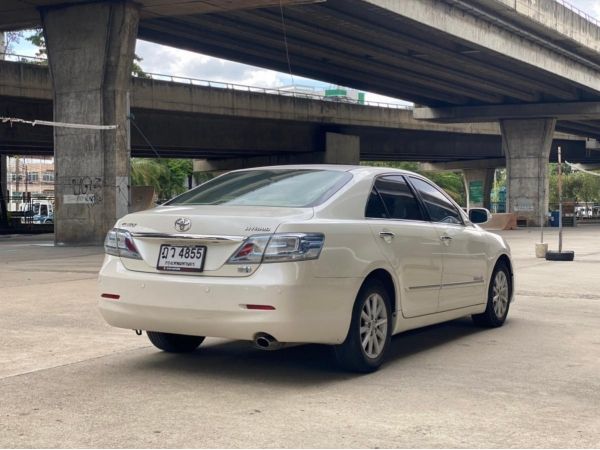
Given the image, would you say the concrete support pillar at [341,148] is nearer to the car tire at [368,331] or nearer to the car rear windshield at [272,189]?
the car rear windshield at [272,189]

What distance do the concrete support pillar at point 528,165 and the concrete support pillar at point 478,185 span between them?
29.4m

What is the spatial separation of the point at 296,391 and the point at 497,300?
3538 mm

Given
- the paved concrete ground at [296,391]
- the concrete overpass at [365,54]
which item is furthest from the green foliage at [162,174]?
the paved concrete ground at [296,391]

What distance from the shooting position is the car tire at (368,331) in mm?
5766

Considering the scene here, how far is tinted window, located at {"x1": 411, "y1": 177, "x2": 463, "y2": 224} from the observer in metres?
7.27

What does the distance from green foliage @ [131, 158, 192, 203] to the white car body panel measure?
59.1 m

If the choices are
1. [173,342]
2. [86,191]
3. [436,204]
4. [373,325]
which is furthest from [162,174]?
[373,325]

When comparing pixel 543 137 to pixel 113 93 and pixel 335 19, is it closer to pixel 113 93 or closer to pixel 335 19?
pixel 335 19

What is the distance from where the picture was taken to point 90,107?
24.8 m

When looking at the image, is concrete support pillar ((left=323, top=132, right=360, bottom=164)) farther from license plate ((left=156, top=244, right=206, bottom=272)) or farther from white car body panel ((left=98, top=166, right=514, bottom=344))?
license plate ((left=156, top=244, right=206, bottom=272))

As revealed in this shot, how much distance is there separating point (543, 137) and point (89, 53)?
104 ft

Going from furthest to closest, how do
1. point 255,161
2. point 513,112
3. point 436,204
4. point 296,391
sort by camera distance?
point 255,161 → point 513,112 → point 436,204 → point 296,391

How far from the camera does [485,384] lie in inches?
221

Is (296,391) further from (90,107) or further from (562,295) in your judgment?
(90,107)
